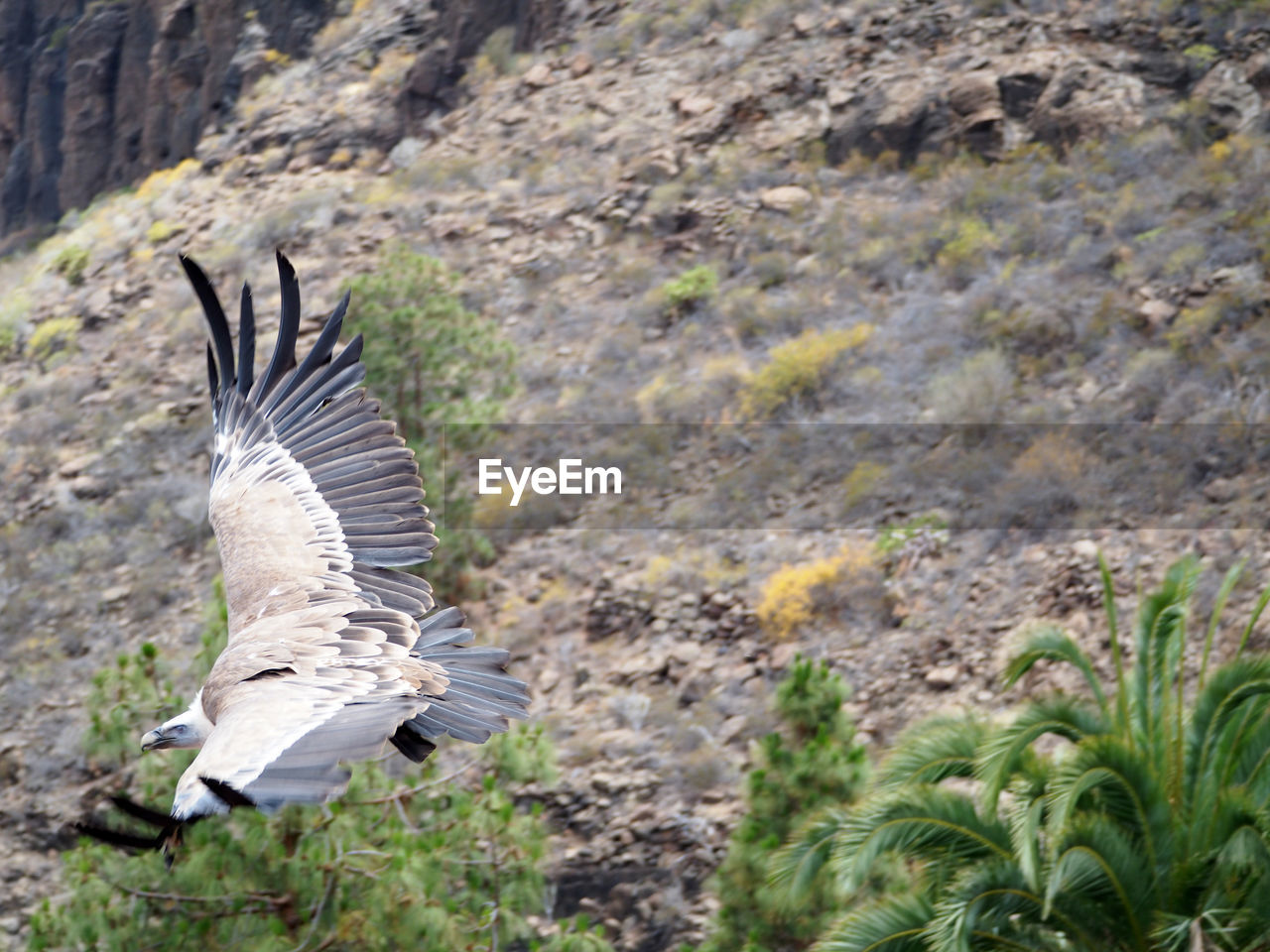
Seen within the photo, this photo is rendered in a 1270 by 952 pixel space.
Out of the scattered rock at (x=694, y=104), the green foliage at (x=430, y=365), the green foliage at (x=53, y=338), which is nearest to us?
the green foliage at (x=430, y=365)

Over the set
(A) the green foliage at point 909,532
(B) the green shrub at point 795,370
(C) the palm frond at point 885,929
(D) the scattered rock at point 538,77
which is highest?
(C) the palm frond at point 885,929

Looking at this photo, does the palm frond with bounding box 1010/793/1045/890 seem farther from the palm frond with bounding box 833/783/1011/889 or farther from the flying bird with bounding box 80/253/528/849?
the flying bird with bounding box 80/253/528/849

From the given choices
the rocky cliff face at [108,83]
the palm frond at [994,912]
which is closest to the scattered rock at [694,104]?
the rocky cliff face at [108,83]

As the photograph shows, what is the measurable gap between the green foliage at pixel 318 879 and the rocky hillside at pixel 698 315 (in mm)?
4161

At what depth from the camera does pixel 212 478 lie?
6.05 metres

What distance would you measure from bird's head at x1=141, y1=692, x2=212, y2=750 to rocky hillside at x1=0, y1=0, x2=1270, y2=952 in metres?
8.20

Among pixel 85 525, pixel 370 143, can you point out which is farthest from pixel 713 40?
pixel 85 525

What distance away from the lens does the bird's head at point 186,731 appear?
4.63 meters

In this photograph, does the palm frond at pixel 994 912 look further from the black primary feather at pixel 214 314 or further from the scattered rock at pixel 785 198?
the scattered rock at pixel 785 198

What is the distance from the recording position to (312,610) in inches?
199

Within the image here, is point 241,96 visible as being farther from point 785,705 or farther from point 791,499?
point 785,705

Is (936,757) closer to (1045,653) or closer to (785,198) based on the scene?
Result: (1045,653)

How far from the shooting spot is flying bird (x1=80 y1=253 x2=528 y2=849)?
3463 millimetres

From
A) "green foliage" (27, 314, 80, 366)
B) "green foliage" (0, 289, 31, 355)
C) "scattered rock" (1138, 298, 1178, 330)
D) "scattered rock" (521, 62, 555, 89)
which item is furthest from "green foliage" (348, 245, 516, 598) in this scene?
"green foliage" (0, 289, 31, 355)
